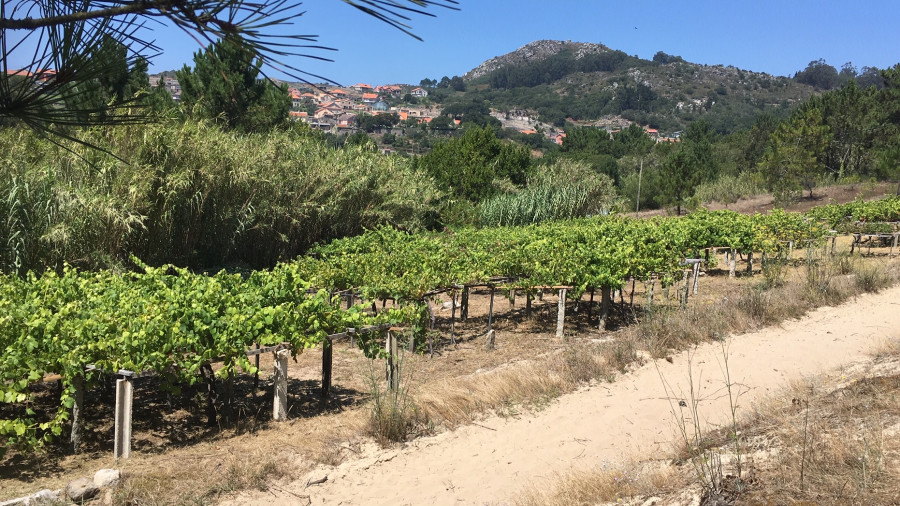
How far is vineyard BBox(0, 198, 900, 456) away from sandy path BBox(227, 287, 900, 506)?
61.2 inches

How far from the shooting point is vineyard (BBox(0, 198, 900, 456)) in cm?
573

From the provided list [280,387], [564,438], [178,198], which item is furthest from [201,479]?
[178,198]

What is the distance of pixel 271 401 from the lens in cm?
782

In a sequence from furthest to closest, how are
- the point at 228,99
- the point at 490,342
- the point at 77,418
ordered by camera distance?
the point at 228,99, the point at 490,342, the point at 77,418

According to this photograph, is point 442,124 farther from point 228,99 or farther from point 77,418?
point 77,418

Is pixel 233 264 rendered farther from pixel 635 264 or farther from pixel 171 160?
pixel 635 264

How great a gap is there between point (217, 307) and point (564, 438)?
3.68m

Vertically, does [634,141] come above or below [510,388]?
above

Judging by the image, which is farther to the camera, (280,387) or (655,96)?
(655,96)

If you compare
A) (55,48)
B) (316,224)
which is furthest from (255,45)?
(316,224)

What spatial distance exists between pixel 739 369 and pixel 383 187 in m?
13.3

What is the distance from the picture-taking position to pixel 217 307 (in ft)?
22.4

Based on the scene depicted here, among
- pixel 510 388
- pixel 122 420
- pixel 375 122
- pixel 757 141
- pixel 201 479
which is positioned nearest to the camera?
pixel 201 479

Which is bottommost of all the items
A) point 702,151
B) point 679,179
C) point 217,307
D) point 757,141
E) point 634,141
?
point 217,307
